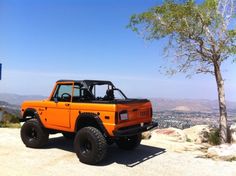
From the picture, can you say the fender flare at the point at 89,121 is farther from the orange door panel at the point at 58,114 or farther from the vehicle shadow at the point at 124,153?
the vehicle shadow at the point at 124,153

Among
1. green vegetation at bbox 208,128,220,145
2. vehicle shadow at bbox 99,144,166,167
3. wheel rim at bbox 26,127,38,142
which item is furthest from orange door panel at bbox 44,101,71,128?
green vegetation at bbox 208,128,220,145

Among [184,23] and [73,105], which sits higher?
[184,23]

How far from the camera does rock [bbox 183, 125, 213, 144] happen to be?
40.1ft

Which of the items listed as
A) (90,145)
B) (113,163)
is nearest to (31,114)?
(90,145)

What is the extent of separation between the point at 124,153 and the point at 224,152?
118 inches

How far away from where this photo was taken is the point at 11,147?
9711 millimetres

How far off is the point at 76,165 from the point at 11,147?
10.5 feet

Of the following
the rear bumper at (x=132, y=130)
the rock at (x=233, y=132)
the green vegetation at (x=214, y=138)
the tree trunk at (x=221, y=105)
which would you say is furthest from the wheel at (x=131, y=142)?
the rock at (x=233, y=132)

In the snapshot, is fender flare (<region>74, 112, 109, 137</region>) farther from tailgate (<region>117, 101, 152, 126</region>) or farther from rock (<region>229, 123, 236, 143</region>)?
rock (<region>229, 123, 236, 143</region>)

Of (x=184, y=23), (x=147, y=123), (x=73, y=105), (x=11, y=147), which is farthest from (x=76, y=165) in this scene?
(x=184, y=23)

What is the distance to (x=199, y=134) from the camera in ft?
41.7

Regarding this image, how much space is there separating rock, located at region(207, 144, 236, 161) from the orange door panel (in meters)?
4.42

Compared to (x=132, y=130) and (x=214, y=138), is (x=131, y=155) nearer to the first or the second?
(x=132, y=130)

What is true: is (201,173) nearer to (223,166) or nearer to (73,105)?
(223,166)
